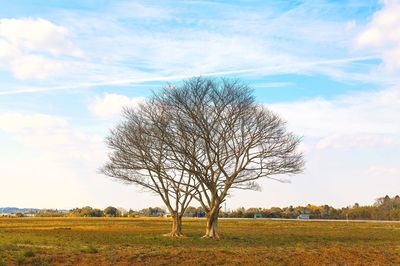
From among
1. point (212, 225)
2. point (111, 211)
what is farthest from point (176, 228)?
point (111, 211)

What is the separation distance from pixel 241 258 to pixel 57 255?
28.7ft

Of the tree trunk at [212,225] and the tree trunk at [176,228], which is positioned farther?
the tree trunk at [176,228]

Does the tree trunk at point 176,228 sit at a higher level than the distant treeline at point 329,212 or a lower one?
lower

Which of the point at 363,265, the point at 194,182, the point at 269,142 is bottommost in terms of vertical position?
the point at 363,265

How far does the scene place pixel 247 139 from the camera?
137ft

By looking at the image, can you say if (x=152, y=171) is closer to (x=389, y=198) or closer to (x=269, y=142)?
(x=269, y=142)

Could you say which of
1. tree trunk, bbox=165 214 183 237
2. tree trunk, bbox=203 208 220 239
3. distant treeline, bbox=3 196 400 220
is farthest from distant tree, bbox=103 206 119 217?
tree trunk, bbox=203 208 220 239

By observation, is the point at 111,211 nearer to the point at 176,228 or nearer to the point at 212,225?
the point at 176,228

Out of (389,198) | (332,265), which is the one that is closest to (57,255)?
(332,265)

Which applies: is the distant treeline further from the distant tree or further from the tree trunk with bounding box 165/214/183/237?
the tree trunk with bounding box 165/214/183/237

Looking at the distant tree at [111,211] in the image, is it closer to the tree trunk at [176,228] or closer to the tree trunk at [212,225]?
the tree trunk at [176,228]

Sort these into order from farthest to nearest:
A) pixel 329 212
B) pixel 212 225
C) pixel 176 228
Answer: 1. pixel 329 212
2. pixel 176 228
3. pixel 212 225

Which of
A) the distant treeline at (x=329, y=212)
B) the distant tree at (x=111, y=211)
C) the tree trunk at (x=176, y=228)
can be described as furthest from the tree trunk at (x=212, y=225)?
the distant tree at (x=111, y=211)

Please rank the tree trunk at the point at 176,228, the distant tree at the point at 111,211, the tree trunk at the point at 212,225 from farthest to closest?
the distant tree at the point at 111,211
the tree trunk at the point at 176,228
the tree trunk at the point at 212,225
